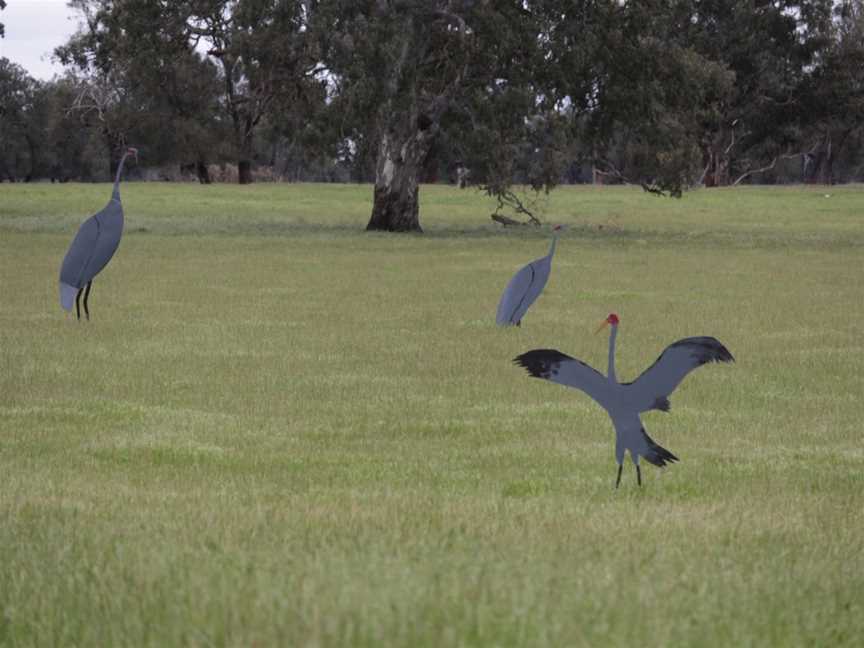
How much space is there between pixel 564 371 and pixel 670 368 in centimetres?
58

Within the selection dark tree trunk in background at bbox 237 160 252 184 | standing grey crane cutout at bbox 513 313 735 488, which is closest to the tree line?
standing grey crane cutout at bbox 513 313 735 488

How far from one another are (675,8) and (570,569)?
124 feet

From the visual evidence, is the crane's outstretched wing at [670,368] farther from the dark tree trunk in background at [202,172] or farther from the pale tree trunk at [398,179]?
the dark tree trunk in background at [202,172]

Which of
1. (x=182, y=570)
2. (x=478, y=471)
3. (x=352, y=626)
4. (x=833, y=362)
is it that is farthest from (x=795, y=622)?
(x=833, y=362)

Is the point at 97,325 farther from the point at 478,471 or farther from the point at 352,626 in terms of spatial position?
the point at 352,626

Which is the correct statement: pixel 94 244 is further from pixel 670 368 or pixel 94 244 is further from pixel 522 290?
pixel 670 368

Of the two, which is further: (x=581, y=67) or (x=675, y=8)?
(x=675, y=8)

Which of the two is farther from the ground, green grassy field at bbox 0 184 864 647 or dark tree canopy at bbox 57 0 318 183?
dark tree canopy at bbox 57 0 318 183

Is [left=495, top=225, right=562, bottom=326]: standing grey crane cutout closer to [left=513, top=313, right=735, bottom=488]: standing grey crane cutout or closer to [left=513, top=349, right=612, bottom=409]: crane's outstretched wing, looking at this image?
[left=513, top=313, right=735, bottom=488]: standing grey crane cutout

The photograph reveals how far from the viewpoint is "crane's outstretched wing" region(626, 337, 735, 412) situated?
6.14m

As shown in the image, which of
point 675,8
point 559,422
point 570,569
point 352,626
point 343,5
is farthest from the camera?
point 675,8

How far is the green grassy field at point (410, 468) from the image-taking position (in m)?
4.79

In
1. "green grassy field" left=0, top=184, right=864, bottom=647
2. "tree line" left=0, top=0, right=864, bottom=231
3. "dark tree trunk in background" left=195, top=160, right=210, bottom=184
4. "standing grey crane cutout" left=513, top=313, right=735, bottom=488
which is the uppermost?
"tree line" left=0, top=0, right=864, bottom=231

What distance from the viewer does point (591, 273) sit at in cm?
2823
